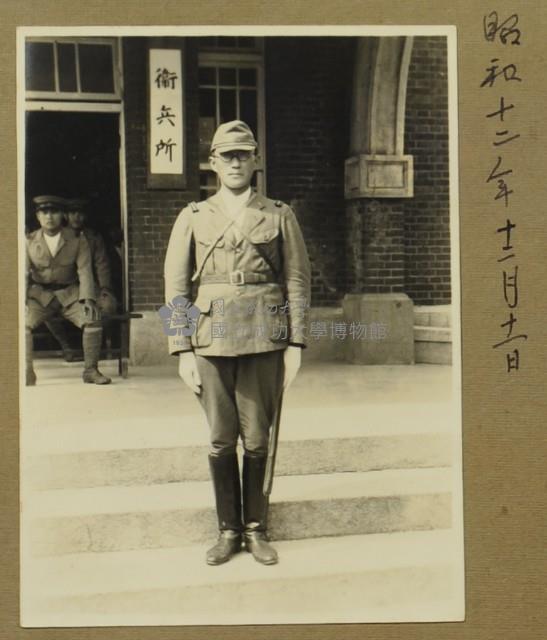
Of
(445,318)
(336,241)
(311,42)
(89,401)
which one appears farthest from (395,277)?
(89,401)

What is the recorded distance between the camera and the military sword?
3518 mm

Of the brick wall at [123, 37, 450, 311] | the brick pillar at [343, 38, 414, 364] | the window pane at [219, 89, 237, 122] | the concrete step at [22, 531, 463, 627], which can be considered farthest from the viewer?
the window pane at [219, 89, 237, 122]

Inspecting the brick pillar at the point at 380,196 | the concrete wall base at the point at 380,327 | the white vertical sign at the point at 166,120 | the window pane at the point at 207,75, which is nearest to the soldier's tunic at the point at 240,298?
the concrete wall base at the point at 380,327

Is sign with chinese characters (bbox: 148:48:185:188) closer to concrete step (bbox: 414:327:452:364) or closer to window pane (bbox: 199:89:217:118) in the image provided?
window pane (bbox: 199:89:217:118)

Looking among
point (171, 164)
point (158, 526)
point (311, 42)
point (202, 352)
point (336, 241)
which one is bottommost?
point (158, 526)

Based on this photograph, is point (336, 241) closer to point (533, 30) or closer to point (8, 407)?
point (533, 30)

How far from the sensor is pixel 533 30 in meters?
3.26

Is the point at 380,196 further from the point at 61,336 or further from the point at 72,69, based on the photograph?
the point at 61,336

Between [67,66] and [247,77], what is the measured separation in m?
0.87

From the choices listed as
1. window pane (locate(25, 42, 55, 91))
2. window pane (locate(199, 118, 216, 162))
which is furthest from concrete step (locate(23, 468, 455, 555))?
window pane (locate(25, 42, 55, 91))

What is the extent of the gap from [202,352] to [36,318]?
67cm

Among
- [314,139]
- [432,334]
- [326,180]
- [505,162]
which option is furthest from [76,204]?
[505,162]

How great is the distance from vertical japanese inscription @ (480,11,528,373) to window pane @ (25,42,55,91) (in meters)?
1.73

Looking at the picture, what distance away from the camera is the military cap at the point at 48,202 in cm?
334
